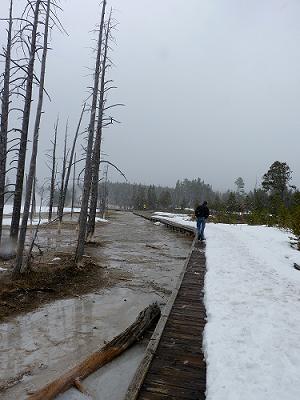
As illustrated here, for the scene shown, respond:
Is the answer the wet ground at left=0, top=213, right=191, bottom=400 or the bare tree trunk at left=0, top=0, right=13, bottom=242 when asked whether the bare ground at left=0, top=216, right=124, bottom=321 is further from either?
the bare tree trunk at left=0, top=0, right=13, bottom=242

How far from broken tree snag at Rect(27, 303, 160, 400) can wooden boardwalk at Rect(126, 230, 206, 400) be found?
612 millimetres

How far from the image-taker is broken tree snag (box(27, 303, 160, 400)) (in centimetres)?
525

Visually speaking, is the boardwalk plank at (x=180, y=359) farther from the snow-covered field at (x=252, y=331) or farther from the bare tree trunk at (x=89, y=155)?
the bare tree trunk at (x=89, y=155)

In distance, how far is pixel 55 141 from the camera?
35656 millimetres

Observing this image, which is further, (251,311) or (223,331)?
(251,311)

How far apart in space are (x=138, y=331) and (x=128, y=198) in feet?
479

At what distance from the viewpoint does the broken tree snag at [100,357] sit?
525 cm

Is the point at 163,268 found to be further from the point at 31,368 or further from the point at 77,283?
the point at 31,368

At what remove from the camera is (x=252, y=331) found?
6133mm

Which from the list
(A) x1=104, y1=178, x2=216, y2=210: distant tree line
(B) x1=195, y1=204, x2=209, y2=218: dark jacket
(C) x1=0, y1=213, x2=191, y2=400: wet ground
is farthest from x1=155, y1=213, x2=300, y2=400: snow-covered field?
(A) x1=104, y1=178, x2=216, y2=210: distant tree line

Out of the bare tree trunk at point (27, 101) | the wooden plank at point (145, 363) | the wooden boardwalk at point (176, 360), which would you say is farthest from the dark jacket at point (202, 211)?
the wooden plank at point (145, 363)

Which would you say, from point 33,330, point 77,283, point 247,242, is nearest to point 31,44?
point 77,283

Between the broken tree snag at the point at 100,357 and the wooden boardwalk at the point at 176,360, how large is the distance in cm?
61

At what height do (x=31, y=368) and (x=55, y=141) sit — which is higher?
(x=55, y=141)
